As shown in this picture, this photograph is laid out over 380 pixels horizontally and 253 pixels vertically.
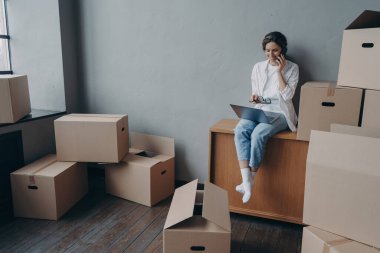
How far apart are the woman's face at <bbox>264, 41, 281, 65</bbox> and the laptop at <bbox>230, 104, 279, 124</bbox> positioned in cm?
37

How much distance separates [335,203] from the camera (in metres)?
1.37

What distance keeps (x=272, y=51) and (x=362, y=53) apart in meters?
0.56

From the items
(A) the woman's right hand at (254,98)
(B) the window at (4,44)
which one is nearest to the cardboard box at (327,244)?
(A) the woman's right hand at (254,98)

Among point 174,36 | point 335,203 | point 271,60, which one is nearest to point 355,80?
point 271,60

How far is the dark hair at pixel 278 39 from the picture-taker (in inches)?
81.7

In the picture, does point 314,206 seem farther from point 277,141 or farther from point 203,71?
point 203,71

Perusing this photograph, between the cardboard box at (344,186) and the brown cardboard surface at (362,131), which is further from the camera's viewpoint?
the brown cardboard surface at (362,131)

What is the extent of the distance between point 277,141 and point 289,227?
609 mm

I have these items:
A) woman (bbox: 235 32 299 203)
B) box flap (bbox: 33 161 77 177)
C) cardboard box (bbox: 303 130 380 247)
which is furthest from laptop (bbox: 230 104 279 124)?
box flap (bbox: 33 161 77 177)

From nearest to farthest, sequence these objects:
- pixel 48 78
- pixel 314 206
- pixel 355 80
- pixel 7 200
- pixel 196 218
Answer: pixel 314 206 < pixel 196 218 < pixel 355 80 < pixel 7 200 < pixel 48 78

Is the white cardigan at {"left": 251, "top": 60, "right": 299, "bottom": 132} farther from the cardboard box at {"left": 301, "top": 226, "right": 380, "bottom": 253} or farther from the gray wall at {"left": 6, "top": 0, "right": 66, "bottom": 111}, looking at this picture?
the gray wall at {"left": 6, "top": 0, "right": 66, "bottom": 111}

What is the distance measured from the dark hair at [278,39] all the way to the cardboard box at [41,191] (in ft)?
5.49

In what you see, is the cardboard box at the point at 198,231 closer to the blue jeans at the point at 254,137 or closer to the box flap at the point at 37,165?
the blue jeans at the point at 254,137

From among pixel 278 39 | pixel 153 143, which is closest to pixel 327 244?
pixel 278 39
